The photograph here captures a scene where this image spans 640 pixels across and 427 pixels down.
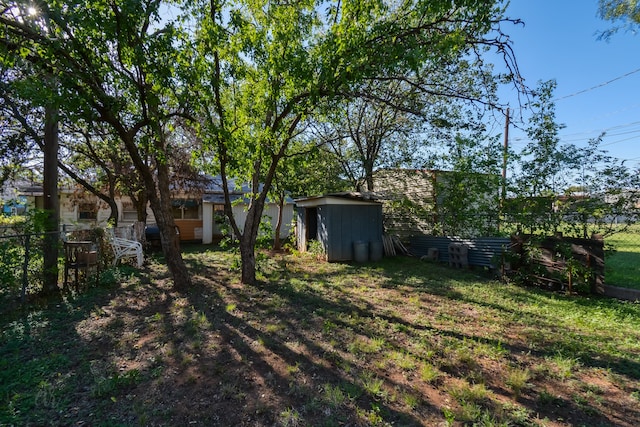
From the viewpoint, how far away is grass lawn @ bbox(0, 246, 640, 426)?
2.53 m

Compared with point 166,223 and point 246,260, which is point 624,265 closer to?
point 246,260

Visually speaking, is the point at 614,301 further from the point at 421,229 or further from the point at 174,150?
the point at 174,150

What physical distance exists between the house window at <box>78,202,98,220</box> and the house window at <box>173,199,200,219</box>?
393 cm

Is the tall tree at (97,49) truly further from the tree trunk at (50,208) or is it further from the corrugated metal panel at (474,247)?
the corrugated metal panel at (474,247)

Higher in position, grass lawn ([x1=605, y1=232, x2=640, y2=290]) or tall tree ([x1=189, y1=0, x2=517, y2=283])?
tall tree ([x1=189, y1=0, x2=517, y2=283])

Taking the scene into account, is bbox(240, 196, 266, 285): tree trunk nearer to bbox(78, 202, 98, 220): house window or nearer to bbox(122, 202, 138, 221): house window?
bbox(122, 202, 138, 221): house window

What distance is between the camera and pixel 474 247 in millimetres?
8703

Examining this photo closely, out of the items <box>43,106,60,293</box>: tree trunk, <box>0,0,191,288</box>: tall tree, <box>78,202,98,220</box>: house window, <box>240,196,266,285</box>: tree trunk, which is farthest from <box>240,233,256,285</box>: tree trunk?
<box>78,202,98,220</box>: house window

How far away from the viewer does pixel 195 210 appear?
16.7 m

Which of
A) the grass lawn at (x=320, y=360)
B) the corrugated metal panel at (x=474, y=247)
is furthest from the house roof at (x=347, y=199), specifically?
the grass lawn at (x=320, y=360)

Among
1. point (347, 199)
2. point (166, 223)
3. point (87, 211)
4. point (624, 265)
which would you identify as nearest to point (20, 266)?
point (166, 223)

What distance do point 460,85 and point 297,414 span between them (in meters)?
10.0

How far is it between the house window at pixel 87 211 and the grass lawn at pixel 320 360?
39.8 ft

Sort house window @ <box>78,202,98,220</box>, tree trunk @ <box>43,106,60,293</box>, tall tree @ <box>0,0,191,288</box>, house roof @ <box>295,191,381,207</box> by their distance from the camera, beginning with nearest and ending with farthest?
tall tree @ <box>0,0,191,288</box> → tree trunk @ <box>43,106,60,293</box> → house roof @ <box>295,191,381,207</box> → house window @ <box>78,202,98,220</box>
